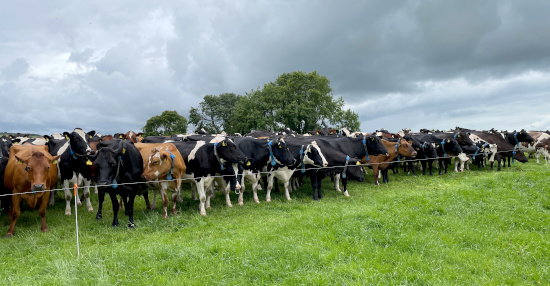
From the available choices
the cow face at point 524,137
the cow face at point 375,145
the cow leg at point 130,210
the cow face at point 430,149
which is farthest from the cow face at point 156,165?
the cow face at point 524,137

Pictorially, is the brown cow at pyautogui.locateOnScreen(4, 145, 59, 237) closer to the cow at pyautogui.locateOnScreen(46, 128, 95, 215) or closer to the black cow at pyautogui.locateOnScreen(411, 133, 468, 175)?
the cow at pyautogui.locateOnScreen(46, 128, 95, 215)

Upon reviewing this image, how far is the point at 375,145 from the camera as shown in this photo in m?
13.9

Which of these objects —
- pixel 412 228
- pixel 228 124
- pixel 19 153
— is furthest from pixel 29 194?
pixel 228 124

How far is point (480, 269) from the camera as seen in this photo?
5.34 meters

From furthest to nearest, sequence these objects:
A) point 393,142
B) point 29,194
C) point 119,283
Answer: point 393,142 < point 29,194 < point 119,283

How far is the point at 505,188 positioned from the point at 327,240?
8.44m

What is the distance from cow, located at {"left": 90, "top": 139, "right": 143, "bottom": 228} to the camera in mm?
7684

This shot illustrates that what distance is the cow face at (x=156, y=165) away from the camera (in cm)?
869

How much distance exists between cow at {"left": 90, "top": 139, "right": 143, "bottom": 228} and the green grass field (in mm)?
620

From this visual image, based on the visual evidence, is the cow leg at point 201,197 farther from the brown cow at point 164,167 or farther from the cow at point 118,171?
the cow at point 118,171

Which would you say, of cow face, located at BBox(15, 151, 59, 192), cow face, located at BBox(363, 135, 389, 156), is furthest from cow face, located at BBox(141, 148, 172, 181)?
cow face, located at BBox(363, 135, 389, 156)

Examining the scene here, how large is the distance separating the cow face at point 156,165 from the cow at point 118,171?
0.24m

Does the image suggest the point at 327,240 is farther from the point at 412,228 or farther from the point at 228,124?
the point at 228,124

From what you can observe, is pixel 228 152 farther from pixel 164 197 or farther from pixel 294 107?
pixel 294 107
